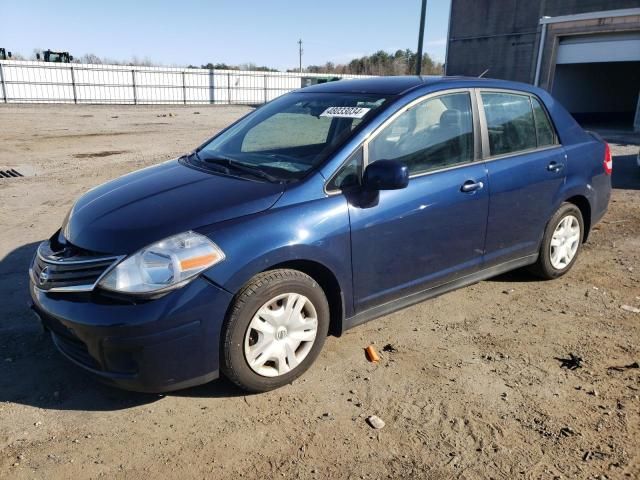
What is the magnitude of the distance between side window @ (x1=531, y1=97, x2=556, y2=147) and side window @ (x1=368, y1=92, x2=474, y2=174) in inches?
35.3

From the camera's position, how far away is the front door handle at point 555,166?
4.43 meters

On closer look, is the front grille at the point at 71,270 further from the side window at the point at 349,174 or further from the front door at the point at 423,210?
the front door at the point at 423,210

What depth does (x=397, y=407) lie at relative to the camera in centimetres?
302

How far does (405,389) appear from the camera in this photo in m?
3.19

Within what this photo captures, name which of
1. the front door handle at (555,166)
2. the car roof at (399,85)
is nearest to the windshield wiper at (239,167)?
the car roof at (399,85)

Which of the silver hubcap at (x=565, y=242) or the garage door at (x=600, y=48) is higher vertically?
the garage door at (x=600, y=48)

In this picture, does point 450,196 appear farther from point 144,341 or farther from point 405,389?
point 144,341

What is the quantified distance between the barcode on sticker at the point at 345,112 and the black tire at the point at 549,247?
2.08 m

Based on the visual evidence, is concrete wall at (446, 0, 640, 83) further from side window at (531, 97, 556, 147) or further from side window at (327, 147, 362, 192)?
side window at (327, 147, 362, 192)

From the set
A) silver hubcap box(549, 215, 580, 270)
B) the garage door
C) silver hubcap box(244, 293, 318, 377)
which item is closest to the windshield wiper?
silver hubcap box(244, 293, 318, 377)

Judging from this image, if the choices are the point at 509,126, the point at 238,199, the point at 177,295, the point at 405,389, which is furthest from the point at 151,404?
the point at 509,126

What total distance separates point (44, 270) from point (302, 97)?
2.30 m

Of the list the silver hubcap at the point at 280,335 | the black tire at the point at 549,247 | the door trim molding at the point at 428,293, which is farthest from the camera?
the black tire at the point at 549,247

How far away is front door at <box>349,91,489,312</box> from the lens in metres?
3.37
